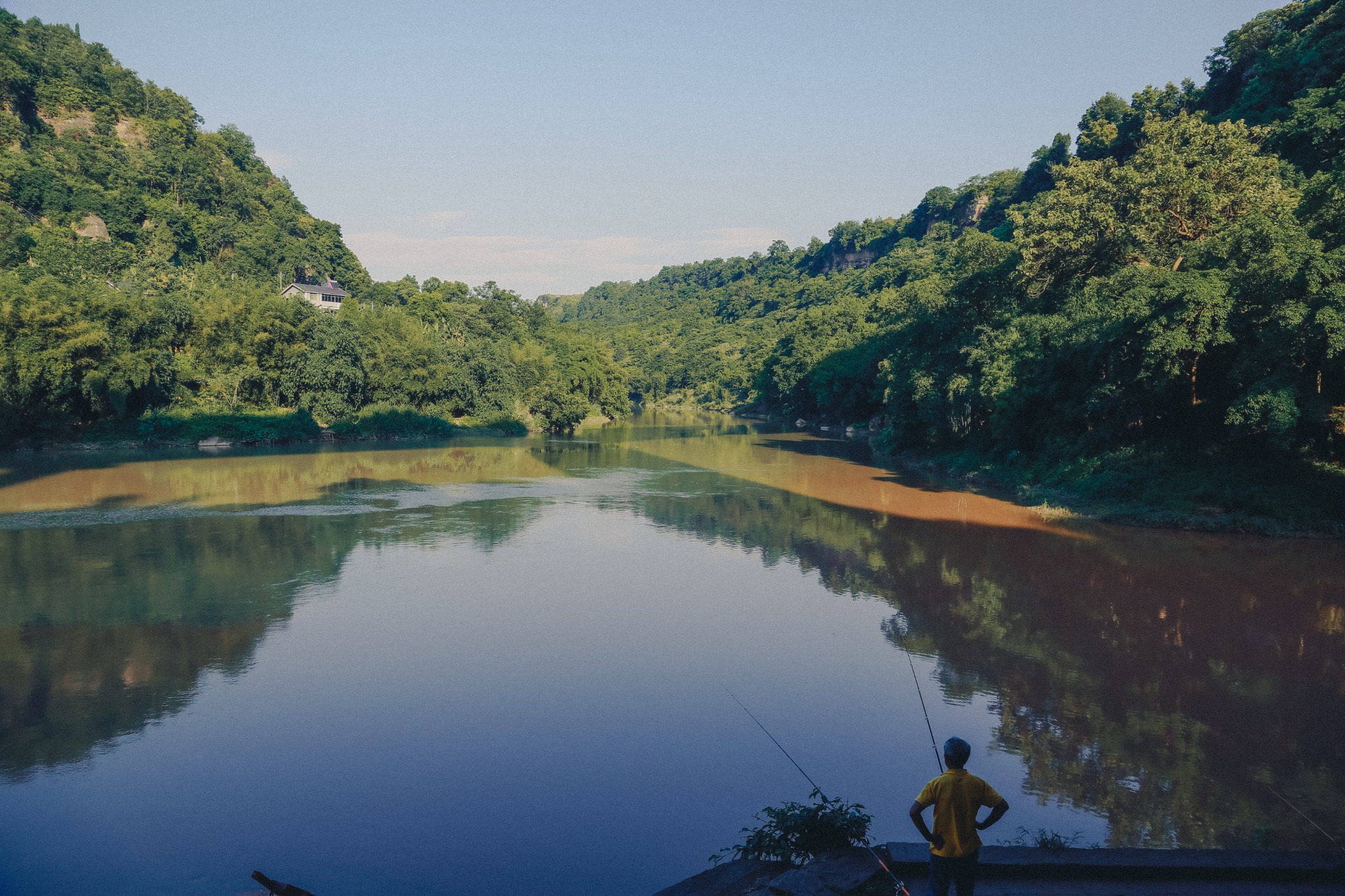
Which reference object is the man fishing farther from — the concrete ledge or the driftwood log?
the driftwood log

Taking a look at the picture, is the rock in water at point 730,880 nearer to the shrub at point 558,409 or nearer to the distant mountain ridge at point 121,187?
the shrub at point 558,409

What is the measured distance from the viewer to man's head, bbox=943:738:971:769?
5.45m

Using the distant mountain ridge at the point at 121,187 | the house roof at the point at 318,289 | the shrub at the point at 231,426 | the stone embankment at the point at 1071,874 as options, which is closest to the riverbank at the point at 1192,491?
the stone embankment at the point at 1071,874

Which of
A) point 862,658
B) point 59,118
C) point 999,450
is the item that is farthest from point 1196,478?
point 59,118

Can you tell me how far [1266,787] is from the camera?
9.18 m

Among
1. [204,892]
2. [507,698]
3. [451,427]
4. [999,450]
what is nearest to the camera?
[204,892]

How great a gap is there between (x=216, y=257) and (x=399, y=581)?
99.9 m

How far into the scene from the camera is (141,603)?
1666cm

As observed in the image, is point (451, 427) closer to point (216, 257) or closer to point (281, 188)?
point (216, 257)

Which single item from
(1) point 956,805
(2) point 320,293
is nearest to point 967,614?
(1) point 956,805

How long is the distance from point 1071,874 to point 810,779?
3095mm

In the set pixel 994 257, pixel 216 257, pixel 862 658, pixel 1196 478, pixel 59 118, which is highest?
pixel 59 118

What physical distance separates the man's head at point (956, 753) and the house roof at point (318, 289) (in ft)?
337

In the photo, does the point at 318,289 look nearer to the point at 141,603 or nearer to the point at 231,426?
the point at 231,426
